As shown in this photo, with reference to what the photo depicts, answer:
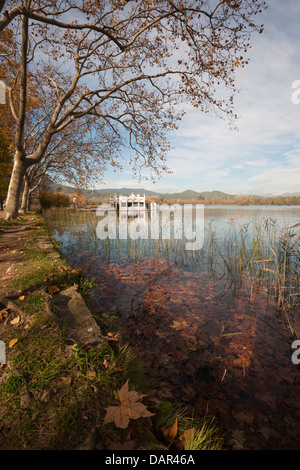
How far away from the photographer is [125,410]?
1.24 meters

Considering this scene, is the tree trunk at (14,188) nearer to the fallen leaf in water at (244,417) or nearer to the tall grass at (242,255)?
the tall grass at (242,255)

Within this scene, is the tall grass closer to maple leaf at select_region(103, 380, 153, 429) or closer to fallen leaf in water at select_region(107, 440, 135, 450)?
maple leaf at select_region(103, 380, 153, 429)

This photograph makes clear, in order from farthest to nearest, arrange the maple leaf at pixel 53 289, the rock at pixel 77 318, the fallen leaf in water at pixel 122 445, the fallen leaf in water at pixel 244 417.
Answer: the maple leaf at pixel 53 289
the rock at pixel 77 318
the fallen leaf in water at pixel 244 417
the fallen leaf in water at pixel 122 445

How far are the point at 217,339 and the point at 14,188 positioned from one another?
10128 millimetres

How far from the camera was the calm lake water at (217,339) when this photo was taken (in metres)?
1.73

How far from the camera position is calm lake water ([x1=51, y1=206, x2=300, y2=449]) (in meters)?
1.73

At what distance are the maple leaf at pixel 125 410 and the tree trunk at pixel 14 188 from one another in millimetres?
10220

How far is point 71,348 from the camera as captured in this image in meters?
1.75

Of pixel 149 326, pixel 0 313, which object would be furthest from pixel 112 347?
pixel 0 313

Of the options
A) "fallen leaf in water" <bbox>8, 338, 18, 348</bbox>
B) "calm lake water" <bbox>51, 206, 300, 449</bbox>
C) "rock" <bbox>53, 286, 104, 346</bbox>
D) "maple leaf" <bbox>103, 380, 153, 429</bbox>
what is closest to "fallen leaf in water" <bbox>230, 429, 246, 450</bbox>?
"calm lake water" <bbox>51, 206, 300, 449</bbox>

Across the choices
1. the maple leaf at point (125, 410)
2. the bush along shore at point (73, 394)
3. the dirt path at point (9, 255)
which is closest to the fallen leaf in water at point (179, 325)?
the bush along shore at point (73, 394)

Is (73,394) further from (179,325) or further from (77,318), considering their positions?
(179,325)

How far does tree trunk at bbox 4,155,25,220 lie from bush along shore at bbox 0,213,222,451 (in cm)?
840

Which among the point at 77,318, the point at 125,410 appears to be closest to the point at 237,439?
the point at 125,410
